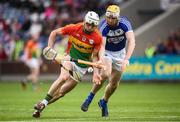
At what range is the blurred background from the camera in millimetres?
36438

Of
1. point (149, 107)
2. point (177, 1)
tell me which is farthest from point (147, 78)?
point (149, 107)

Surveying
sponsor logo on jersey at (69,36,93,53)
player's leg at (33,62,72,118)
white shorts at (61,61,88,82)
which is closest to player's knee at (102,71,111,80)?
white shorts at (61,61,88,82)

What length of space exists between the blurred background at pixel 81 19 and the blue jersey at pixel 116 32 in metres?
18.1

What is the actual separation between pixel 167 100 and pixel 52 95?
758 cm

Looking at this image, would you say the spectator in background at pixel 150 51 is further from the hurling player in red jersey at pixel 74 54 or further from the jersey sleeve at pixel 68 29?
the jersey sleeve at pixel 68 29

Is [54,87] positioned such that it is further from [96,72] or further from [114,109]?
[114,109]

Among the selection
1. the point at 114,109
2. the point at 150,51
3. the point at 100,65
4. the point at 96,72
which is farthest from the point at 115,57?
the point at 150,51

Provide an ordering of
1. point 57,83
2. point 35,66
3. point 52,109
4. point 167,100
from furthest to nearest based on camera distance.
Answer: point 35,66, point 167,100, point 52,109, point 57,83

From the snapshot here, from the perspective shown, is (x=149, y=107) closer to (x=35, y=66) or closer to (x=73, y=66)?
(x=73, y=66)

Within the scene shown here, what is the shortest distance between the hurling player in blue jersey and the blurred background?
17.8 m

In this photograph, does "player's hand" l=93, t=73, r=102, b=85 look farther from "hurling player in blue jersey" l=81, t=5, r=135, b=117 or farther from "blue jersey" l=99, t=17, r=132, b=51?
"blue jersey" l=99, t=17, r=132, b=51

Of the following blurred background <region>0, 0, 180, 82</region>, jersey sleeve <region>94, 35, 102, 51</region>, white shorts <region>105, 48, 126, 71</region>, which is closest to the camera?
jersey sleeve <region>94, 35, 102, 51</region>

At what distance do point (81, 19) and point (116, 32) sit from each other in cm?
2297

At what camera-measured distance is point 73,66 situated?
17406mm
